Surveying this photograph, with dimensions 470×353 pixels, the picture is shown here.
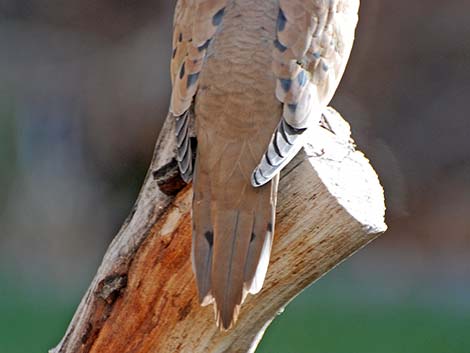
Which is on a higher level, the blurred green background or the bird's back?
the blurred green background

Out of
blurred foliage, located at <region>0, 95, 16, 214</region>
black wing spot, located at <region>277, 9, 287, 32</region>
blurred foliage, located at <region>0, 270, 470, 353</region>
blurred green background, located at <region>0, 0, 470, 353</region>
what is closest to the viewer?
black wing spot, located at <region>277, 9, 287, 32</region>

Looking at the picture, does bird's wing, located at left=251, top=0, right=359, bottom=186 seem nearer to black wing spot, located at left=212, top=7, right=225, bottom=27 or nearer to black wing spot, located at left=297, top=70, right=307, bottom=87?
black wing spot, located at left=297, top=70, right=307, bottom=87

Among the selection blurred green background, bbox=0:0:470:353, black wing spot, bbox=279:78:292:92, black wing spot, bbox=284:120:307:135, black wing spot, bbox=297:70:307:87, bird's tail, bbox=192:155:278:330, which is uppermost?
Result: blurred green background, bbox=0:0:470:353

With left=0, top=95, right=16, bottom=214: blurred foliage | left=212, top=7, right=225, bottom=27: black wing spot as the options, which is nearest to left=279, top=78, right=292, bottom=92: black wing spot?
left=212, top=7, right=225, bottom=27: black wing spot

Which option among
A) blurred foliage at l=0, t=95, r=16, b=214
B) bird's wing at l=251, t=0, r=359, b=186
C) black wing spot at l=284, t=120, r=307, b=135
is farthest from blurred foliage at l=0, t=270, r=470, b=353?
black wing spot at l=284, t=120, r=307, b=135

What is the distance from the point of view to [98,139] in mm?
7258

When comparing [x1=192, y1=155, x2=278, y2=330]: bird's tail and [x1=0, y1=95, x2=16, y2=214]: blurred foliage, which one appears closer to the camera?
[x1=192, y1=155, x2=278, y2=330]: bird's tail

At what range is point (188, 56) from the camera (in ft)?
8.59

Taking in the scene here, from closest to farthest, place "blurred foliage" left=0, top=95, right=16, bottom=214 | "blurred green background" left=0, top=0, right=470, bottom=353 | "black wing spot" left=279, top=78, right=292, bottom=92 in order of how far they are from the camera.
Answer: "black wing spot" left=279, top=78, right=292, bottom=92
"blurred green background" left=0, top=0, right=470, bottom=353
"blurred foliage" left=0, top=95, right=16, bottom=214

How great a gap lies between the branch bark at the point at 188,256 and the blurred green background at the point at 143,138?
4073 mm

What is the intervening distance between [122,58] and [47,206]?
3.56 feet

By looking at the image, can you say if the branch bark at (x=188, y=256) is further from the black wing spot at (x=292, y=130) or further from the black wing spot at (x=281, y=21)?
the black wing spot at (x=281, y=21)

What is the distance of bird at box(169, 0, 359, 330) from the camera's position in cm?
230

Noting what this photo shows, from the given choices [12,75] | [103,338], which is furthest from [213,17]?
[12,75]
